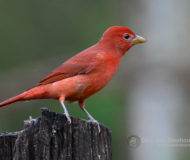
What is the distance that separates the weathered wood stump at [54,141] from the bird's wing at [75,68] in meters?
1.59

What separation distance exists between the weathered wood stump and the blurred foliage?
5.79 m

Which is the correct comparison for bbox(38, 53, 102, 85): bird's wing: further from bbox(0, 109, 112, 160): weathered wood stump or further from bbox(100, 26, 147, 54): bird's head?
bbox(0, 109, 112, 160): weathered wood stump

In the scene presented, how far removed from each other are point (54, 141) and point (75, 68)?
6.67 ft

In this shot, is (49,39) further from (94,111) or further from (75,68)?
(75,68)

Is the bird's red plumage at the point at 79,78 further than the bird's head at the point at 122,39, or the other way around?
the bird's head at the point at 122,39

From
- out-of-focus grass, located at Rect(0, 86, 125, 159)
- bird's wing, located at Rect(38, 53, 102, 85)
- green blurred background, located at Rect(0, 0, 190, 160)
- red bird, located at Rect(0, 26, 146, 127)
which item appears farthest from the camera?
out-of-focus grass, located at Rect(0, 86, 125, 159)

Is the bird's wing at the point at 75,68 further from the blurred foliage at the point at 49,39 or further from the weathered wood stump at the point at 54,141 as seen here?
the blurred foliage at the point at 49,39

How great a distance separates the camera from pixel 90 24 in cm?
1291

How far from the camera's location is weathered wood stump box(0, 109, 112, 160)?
378cm

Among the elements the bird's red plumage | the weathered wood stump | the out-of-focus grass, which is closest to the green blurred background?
the out-of-focus grass

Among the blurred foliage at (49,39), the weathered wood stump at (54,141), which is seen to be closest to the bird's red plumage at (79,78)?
the weathered wood stump at (54,141)

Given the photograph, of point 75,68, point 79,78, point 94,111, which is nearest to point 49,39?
point 94,111

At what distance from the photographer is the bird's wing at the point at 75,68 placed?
571 centimetres

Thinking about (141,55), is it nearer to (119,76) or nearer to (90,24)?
(119,76)
